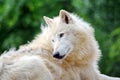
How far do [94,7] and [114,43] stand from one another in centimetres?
189

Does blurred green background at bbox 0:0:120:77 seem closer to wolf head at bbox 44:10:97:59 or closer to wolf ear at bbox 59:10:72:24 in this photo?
wolf head at bbox 44:10:97:59

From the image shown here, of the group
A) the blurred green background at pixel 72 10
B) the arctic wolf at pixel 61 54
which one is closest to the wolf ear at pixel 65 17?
the arctic wolf at pixel 61 54

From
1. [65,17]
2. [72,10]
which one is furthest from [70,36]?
[72,10]

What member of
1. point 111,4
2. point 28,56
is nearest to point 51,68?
point 28,56

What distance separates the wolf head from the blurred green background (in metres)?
11.5

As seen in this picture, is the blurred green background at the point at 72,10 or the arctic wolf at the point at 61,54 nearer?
the arctic wolf at the point at 61,54

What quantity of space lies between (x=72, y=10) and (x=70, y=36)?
16.4m

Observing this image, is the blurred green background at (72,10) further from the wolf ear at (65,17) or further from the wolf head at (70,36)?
the wolf ear at (65,17)

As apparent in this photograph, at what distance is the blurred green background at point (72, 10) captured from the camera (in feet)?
86.8

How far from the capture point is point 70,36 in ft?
44.1

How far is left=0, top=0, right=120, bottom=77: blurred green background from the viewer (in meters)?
26.5

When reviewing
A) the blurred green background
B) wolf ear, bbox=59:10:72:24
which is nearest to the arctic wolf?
wolf ear, bbox=59:10:72:24

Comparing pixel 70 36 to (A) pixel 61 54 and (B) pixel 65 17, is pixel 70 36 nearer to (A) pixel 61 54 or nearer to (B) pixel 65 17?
(B) pixel 65 17

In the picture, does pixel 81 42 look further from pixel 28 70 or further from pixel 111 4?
pixel 111 4
